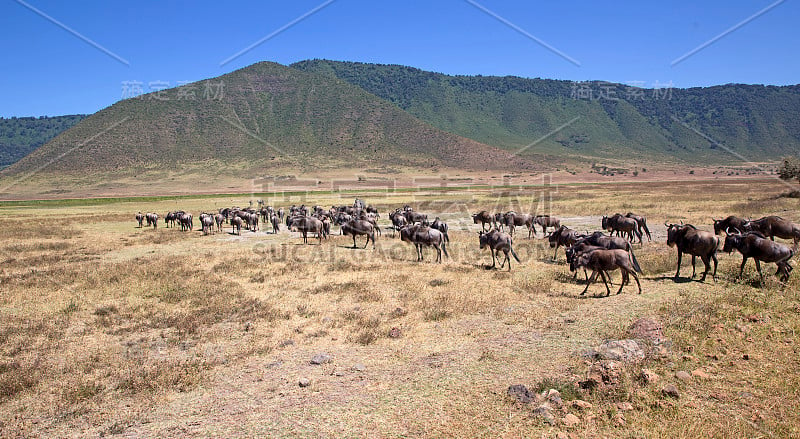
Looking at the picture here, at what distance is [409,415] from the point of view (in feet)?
20.4

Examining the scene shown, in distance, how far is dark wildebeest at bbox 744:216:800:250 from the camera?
15.2 m

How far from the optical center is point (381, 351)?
8.66m

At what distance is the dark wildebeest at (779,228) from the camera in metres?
15.2

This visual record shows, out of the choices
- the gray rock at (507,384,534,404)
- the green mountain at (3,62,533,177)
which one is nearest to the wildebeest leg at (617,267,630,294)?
the gray rock at (507,384,534,404)

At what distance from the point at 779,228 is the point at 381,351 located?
50.8ft

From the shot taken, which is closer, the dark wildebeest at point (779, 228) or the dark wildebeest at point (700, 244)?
the dark wildebeest at point (700, 244)

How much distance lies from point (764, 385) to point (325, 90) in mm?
151373

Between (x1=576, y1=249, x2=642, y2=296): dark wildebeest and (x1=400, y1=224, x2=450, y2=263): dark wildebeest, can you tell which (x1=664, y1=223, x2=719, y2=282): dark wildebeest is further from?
(x1=400, y1=224, x2=450, y2=263): dark wildebeest

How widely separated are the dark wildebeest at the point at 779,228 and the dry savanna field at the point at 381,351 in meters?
2.42

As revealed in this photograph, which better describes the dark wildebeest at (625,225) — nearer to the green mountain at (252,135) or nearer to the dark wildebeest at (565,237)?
the dark wildebeest at (565,237)

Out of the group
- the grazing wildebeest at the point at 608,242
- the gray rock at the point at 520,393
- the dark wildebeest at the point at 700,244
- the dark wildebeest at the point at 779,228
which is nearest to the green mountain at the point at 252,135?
the grazing wildebeest at the point at 608,242

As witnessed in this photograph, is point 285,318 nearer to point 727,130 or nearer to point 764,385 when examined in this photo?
point 764,385

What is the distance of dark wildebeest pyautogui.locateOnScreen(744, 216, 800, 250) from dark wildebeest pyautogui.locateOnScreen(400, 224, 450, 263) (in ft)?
37.2

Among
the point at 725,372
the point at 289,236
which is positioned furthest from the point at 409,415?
the point at 289,236
